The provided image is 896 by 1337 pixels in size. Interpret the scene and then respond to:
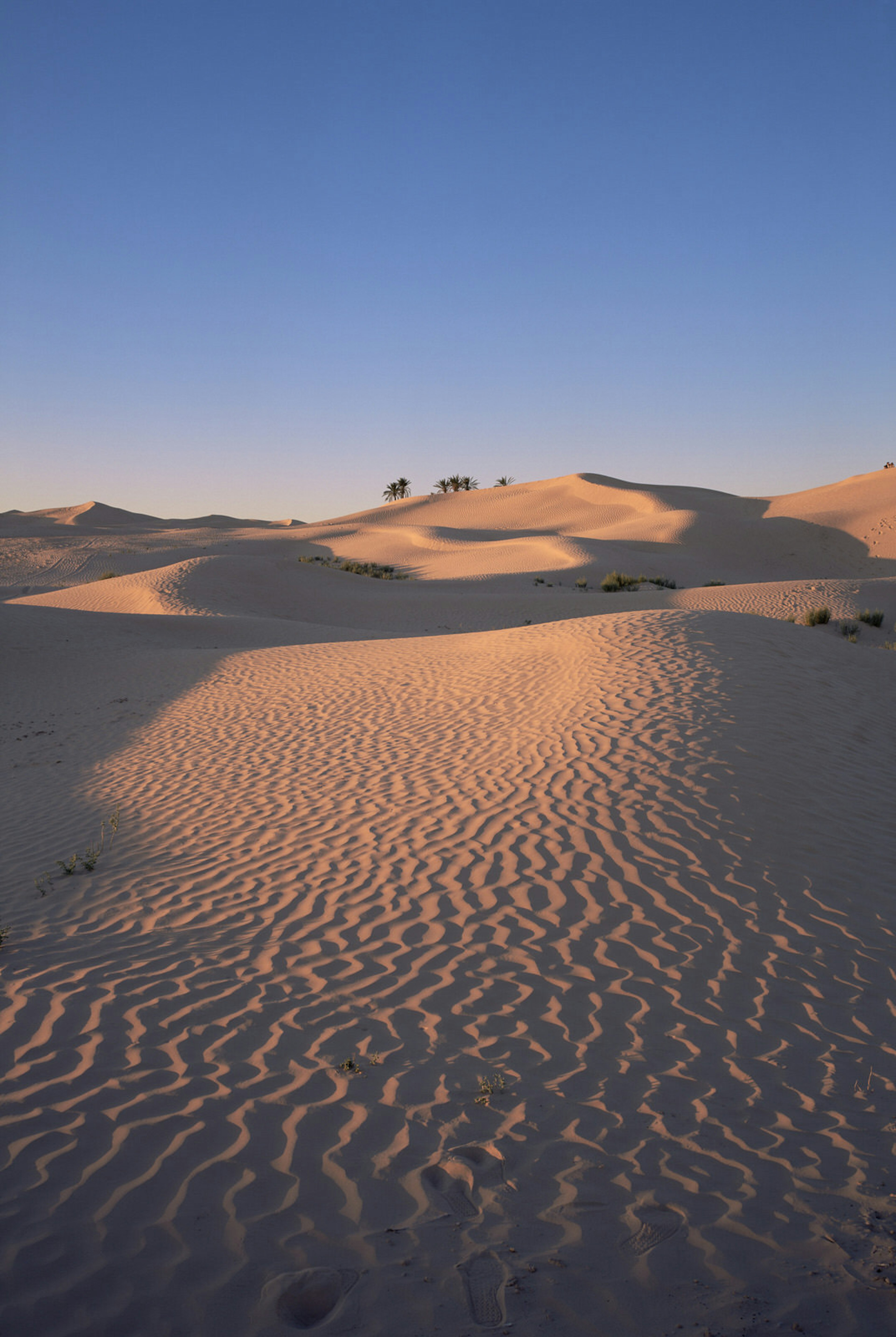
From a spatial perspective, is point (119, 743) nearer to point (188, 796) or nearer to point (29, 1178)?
point (188, 796)

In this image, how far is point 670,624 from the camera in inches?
501

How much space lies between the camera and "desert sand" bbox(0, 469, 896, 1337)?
278cm

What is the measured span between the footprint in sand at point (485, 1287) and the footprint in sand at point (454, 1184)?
8.2 inches

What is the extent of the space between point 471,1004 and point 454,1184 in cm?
138

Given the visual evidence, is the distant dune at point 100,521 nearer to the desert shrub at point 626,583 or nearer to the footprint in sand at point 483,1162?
the desert shrub at point 626,583

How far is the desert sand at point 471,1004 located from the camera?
2779 mm

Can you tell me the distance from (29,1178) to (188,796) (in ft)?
19.0

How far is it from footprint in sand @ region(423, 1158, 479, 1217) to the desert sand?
0.01 m

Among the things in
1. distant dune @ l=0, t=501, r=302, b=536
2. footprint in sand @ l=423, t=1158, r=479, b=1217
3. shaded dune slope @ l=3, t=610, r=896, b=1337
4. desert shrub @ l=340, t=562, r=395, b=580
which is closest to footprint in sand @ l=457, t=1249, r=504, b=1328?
shaded dune slope @ l=3, t=610, r=896, b=1337

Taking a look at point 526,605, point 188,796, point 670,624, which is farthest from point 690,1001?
point 526,605

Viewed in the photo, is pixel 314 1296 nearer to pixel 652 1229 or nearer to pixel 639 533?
pixel 652 1229

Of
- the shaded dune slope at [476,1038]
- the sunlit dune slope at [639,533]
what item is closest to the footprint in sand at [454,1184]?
the shaded dune slope at [476,1038]

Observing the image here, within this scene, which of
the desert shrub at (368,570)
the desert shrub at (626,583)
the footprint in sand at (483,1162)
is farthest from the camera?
the desert shrub at (368,570)

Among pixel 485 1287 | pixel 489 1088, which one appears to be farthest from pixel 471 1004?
pixel 485 1287
